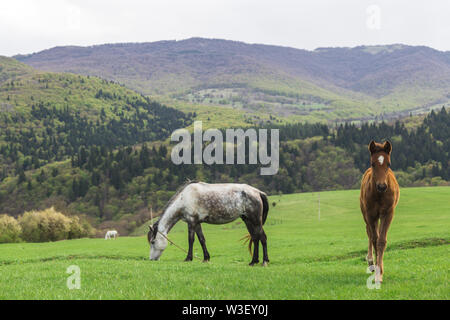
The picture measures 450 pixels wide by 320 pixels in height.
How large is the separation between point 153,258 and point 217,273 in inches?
310

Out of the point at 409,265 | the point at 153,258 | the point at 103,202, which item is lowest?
the point at 103,202

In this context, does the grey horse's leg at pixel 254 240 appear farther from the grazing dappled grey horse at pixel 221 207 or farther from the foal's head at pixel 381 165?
the foal's head at pixel 381 165

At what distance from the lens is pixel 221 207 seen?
19.9m

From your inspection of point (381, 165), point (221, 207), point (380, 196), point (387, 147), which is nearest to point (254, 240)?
point (221, 207)

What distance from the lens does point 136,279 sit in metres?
14.1

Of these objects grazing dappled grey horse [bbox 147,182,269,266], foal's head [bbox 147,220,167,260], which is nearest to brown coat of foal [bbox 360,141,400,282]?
grazing dappled grey horse [bbox 147,182,269,266]

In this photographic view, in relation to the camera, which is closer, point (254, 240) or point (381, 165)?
point (381, 165)

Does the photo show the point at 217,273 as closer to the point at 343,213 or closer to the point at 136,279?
the point at 136,279

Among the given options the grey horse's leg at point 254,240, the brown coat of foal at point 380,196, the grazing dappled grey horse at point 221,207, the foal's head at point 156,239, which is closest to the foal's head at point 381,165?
the brown coat of foal at point 380,196

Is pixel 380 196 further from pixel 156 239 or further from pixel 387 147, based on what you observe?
pixel 156 239

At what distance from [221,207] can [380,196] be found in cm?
868

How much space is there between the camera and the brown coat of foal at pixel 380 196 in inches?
478

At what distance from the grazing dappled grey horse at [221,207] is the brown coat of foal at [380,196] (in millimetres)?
6934

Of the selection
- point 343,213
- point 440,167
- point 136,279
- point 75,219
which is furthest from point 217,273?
point 440,167
